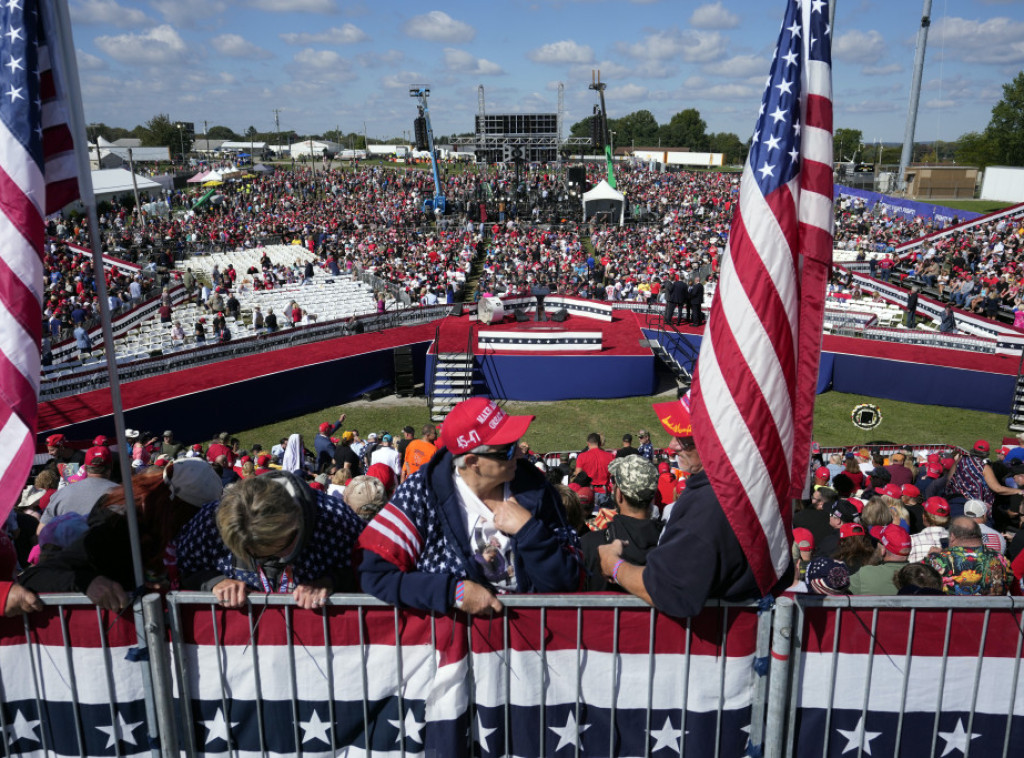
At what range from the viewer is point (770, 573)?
312 centimetres

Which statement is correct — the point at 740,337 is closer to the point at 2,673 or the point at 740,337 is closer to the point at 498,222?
the point at 2,673

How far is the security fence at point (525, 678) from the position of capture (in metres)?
3.15

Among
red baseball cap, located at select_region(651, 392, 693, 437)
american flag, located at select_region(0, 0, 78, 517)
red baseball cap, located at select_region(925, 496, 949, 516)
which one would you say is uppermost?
american flag, located at select_region(0, 0, 78, 517)

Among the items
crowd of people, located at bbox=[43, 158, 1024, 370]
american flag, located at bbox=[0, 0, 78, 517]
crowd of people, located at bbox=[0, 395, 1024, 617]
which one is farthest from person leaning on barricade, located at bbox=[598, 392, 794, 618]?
crowd of people, located at bbox=[43, 158, 1024, 370]

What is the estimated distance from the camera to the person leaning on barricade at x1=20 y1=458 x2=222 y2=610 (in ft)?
10.6

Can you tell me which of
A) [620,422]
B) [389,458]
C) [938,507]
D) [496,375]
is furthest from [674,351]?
[938,507]

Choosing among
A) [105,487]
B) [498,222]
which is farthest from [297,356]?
[498,222]

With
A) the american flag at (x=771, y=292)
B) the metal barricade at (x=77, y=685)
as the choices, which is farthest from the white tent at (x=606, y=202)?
the metal barricade at (x=77, y=685)

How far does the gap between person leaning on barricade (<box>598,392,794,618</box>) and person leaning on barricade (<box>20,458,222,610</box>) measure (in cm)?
218

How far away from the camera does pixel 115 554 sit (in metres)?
3.40

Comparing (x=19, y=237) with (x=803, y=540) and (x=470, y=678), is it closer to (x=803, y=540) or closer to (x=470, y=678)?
(x=470, y=678)

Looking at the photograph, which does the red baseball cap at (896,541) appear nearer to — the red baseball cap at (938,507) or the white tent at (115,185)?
the red baseball cap at (938,507)

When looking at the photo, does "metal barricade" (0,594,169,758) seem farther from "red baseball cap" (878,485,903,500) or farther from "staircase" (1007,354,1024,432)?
"staircase" (1007,354,1024,432)

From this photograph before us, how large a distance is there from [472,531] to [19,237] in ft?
A: 7.80
